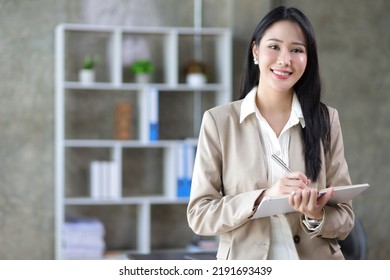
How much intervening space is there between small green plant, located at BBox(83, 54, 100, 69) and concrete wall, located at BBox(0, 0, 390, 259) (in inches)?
8.7

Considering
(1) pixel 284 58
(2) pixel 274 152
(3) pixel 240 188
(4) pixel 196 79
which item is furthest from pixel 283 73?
(4) pixel 196 79

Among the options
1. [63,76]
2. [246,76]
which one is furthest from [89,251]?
[246,76]

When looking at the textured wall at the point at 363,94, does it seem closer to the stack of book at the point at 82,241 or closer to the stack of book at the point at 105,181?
the stack of book at the point at 105,181

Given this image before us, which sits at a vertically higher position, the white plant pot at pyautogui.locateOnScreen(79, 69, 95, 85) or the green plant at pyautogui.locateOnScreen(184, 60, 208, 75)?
the green plant at pyautogui.locateOnScreen(184, 60, 208, 75)

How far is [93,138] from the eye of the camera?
5148 millimetres

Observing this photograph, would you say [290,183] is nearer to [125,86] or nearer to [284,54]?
[284,54]

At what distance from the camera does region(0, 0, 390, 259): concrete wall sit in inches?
136

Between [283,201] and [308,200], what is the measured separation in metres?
0.05

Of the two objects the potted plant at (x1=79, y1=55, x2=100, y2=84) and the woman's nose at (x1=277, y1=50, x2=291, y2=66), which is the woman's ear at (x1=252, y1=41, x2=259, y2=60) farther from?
the potted plant at (x1=79, y1=55, x2=100, y2=84)

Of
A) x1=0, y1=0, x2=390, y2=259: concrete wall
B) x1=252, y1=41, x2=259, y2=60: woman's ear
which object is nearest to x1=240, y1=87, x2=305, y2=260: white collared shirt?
x1=252, y1=41, x2=259, y2=60: woman's ear

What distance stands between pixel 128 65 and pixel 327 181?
11.5 ft

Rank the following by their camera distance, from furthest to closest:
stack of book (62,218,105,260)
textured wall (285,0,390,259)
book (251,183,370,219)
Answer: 1. stack of book (62,218,105,260)
2. textured wall (285,0,390,259)
3. book (251,183,370,219)

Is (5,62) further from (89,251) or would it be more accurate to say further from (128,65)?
(89,251)

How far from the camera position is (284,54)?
177cm
